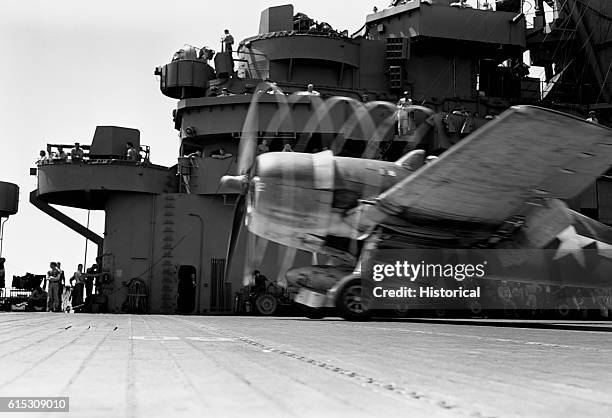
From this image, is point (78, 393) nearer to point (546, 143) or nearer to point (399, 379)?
point (399, 379)

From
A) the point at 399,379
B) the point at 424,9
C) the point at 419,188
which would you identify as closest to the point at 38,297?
the point at 419,188

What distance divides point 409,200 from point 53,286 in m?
14.3

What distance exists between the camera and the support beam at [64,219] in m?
33.2

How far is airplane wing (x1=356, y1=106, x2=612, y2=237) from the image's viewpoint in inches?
671

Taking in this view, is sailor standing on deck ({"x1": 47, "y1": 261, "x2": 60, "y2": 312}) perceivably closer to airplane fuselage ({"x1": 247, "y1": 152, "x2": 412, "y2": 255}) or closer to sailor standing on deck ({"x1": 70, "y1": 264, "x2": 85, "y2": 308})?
sailor standing on deck ({"x1": 70, "y1": 264, "x2": 85, "y2": 308})

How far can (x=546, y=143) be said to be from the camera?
17.5 meters

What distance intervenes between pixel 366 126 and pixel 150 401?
27.2m

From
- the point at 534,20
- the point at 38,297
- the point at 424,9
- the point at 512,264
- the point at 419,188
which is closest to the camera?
the point at 419,188

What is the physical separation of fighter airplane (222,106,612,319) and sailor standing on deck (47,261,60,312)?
28.5 feet

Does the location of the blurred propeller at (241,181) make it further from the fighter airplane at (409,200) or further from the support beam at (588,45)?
the support beam at (588,45)

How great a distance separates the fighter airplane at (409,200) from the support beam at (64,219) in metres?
13.7

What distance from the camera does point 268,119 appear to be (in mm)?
30359
